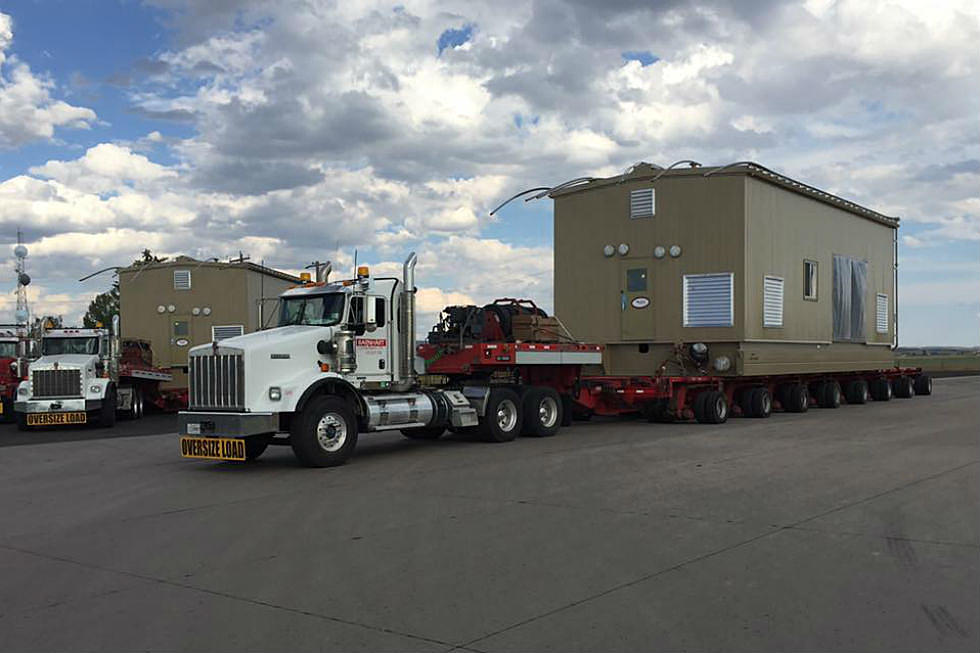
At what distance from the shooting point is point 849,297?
25.7 m

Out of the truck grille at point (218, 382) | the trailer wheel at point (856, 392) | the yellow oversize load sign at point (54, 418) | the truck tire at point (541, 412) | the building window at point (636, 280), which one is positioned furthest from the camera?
the trailer wheel at point (856, 392)

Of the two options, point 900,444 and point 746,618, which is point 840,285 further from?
point 746,618

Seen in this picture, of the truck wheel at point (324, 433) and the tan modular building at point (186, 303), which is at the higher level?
the tan modular building at point (186, 303)

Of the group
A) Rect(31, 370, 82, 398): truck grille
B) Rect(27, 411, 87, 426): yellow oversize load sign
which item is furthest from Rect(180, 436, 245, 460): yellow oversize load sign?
Rect(31, 370, 82, 398): truck grille

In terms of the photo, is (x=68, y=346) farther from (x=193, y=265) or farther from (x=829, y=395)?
(x=829, y=395)

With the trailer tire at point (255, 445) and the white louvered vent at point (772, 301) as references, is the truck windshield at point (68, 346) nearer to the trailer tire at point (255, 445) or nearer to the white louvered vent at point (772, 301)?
the trailer tire at point (255, 445)

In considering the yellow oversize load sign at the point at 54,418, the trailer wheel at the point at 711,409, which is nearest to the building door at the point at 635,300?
the trailer wheel at the point at 711,409

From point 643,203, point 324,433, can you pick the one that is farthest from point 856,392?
point 324,433

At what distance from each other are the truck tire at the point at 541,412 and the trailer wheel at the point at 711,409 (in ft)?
11.6

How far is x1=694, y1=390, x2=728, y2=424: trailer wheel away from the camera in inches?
771

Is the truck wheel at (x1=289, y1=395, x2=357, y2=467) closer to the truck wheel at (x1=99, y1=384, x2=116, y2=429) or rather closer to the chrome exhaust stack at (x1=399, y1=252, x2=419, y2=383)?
the chrome exhaust stack at (x1=399, y1=252, x2=419, y2=383)

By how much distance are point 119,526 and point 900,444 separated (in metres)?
11.6

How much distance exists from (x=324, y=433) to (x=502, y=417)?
4.48 m

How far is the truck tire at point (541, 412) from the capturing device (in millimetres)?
17109
